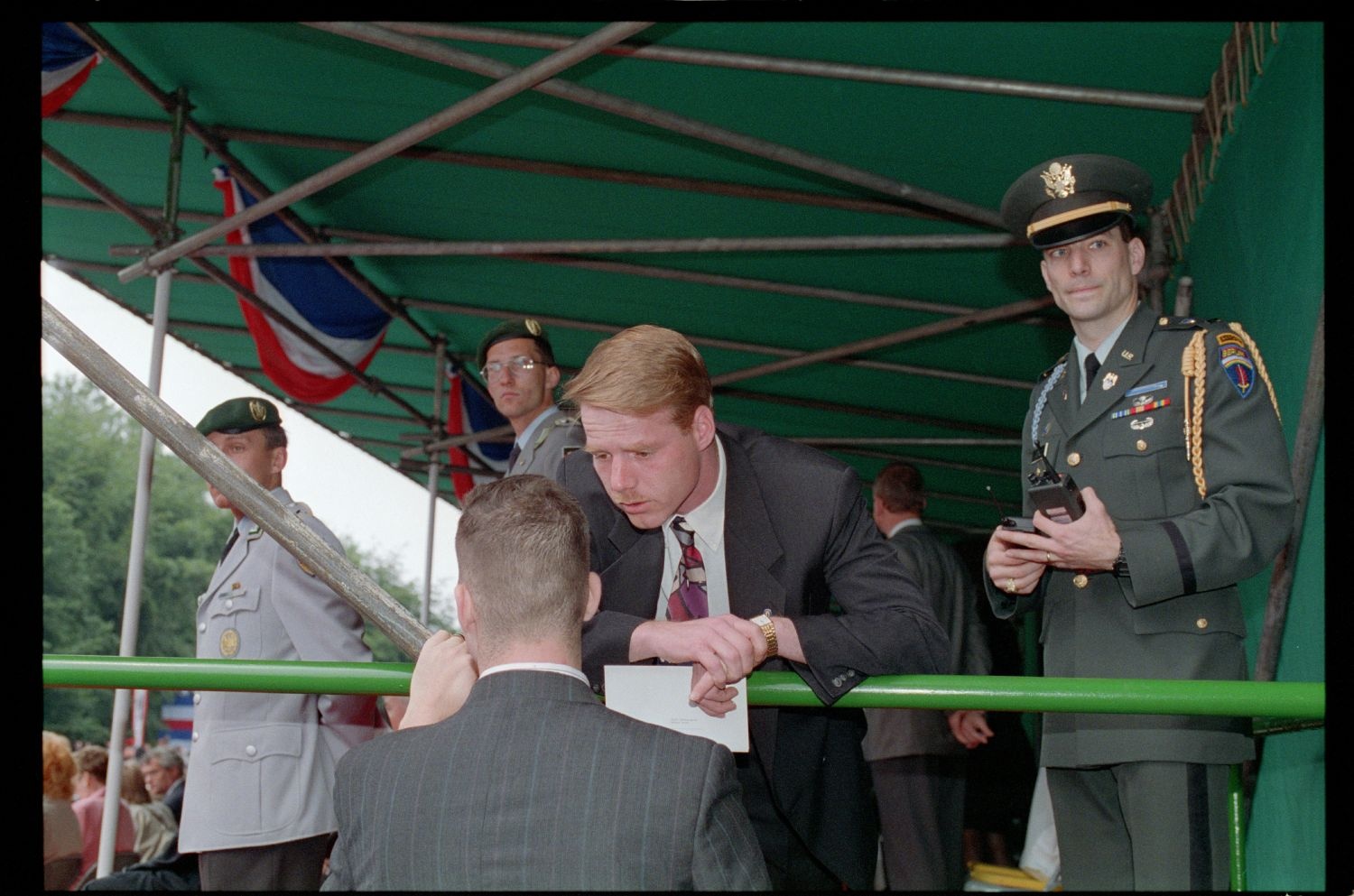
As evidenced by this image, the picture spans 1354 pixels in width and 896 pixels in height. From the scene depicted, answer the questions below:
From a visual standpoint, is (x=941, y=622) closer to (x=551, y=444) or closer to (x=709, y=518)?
(x=551, y=444)

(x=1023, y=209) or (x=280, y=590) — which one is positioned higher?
(x=1023, y=209)

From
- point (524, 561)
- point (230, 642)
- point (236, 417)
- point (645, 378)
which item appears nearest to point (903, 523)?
point (236, 417)

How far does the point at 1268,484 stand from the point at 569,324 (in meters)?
7.04

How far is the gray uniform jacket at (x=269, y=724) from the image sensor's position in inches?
149

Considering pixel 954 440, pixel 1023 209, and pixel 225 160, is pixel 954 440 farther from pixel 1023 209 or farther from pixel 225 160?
pixel 1023 209

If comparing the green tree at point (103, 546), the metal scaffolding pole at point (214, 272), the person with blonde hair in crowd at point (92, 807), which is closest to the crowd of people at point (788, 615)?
the metal scaffolding pole at point (214, 272)

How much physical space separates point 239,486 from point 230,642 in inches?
55.3

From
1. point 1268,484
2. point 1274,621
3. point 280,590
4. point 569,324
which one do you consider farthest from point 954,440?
point 1268,484

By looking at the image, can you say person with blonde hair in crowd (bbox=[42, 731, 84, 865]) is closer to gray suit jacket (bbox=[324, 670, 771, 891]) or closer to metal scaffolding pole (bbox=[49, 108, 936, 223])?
metal scaffolding pole (bbox=[49, 108, 936, 223])

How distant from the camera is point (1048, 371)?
3146 mm

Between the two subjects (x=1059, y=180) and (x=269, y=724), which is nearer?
(x=1059, y=180)

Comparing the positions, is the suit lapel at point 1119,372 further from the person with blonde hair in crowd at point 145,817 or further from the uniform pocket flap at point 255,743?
the person with blonde hair in crowd at point 145,817

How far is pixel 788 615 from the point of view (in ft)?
9.00

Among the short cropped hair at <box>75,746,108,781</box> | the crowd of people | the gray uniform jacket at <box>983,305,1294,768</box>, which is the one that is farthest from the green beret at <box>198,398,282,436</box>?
the short cropped hair at <box>75,746,108,781</box>
